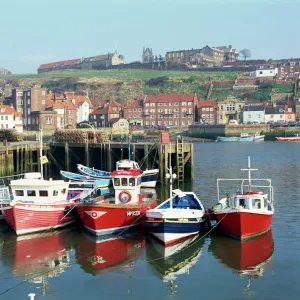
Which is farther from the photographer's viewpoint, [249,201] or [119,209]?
[119,209]

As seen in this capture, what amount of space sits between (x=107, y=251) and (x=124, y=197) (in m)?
5.09

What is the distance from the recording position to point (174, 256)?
85.0 ft

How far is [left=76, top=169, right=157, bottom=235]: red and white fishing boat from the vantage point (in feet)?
94.1

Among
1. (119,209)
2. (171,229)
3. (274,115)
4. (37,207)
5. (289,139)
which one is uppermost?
(274,115)

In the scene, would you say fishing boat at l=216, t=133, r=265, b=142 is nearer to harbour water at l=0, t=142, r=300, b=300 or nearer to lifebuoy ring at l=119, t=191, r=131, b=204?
harbour water at l=0, t=142, r=300, b=300

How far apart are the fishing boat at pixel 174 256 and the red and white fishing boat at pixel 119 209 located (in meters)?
1.62

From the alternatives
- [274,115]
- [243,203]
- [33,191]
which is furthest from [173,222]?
[274,115]

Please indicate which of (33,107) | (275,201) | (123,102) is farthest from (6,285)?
(123,102)

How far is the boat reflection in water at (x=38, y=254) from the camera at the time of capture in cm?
2347

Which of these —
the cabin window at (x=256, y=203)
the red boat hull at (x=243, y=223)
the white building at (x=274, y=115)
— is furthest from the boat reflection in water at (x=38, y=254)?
the white building at (x=274, y=115)

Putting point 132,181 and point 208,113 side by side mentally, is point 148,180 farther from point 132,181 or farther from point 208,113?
point 208,113

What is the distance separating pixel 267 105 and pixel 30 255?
140 meters

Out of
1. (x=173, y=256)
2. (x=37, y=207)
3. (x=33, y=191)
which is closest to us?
(x=173, y=256)

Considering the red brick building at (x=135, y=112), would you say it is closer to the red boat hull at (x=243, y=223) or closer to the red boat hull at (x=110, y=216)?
the red boat hull at (x=110, y=216)
